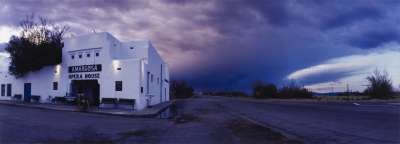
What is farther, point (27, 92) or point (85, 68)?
point (27, 92)

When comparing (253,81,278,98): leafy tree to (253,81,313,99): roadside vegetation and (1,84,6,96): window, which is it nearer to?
(253,81,313,99): roadside vegetation

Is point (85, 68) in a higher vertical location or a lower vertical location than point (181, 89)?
higher

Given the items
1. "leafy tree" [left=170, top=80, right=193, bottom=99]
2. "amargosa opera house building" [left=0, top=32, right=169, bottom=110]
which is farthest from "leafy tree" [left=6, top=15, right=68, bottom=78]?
"leafy tree" [left=170, top=80, right=193, bottom=99]

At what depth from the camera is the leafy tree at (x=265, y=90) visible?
105850 millimetres

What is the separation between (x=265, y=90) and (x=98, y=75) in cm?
7507

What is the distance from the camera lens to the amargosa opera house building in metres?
35.4

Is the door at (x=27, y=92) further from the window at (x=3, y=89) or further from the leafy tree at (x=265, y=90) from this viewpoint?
the leafy tree at (x=265, y=90)

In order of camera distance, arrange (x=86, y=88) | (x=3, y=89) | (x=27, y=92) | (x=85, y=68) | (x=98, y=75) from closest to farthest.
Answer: (x=98, y=75) < (x=85, y=68) < (x=86, y=88) < (x=27, y=92) < (x=3, y=89)

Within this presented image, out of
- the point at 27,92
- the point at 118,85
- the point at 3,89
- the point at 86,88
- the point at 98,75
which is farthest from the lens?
the point at 3,89

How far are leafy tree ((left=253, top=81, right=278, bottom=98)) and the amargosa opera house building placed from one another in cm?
6374

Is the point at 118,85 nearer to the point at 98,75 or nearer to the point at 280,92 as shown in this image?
the point at 98,75

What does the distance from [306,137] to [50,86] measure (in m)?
33.6

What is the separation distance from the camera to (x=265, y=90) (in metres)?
108

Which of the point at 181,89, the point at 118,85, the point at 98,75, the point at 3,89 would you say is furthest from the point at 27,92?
the point at 181,89
